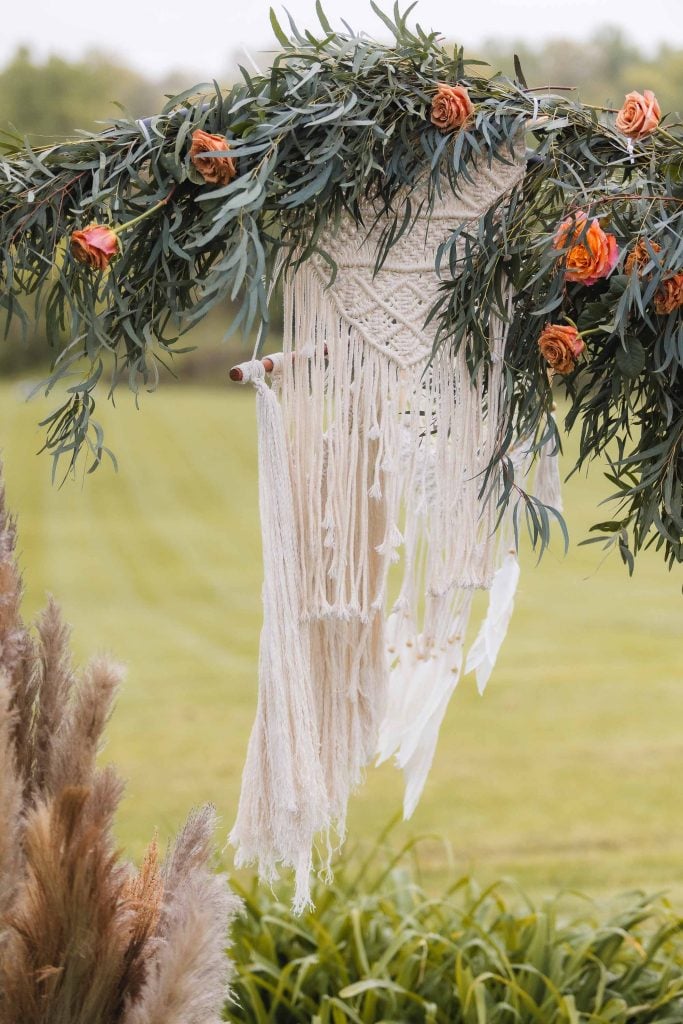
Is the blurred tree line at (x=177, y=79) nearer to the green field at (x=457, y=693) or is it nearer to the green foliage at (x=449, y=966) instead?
the green field at (x=457, y=693)

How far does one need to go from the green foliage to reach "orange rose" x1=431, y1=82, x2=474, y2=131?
1.08m

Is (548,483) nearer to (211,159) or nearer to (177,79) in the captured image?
(211,159)

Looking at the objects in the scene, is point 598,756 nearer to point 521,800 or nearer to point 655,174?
point 521,800

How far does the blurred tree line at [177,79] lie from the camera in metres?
12.2

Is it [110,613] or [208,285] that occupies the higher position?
[208,285]

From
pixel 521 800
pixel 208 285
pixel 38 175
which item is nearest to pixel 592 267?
pixel 208 285

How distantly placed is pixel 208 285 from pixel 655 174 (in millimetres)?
→ 419

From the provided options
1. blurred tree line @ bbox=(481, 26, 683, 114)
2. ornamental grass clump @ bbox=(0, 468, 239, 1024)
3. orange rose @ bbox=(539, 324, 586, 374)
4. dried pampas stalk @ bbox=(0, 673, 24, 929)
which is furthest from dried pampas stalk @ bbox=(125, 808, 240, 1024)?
blurred tree line @ bbox=(481, 26, 683, 114)

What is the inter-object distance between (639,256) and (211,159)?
1.28 ft

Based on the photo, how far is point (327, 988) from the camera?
5.04ft

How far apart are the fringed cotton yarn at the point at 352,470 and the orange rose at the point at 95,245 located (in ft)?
0.54

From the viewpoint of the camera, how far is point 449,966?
5.02ft

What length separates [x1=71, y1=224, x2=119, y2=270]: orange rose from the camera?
2.97 ft

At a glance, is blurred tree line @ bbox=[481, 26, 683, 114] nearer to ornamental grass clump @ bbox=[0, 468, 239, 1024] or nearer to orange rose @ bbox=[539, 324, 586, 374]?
orange rose @ bbox=[539, 324, 586, 374]
